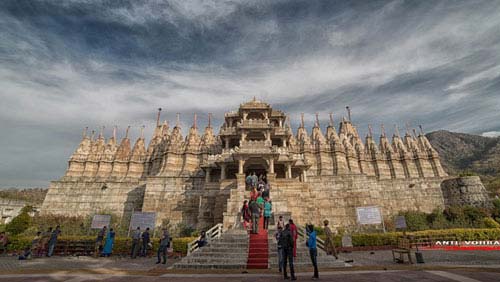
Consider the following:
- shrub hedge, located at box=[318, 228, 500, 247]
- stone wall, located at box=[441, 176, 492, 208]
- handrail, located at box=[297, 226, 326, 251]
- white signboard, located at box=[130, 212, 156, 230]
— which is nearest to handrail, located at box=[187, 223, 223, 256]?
white signboard, located at box=[130, 212, 156, 230]

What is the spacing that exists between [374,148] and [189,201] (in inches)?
1423

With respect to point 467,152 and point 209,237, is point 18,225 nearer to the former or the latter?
point 209,237

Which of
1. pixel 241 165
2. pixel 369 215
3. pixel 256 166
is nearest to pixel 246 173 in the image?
pixel 256 166

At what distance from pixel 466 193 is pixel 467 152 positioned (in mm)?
118542

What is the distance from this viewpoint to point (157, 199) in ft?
90.0

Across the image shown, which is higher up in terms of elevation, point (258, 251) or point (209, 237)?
point (209, 237)

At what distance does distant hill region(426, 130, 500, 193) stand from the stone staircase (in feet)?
337

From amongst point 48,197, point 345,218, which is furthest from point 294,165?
point 48,197

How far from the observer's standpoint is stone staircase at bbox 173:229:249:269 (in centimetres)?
1025

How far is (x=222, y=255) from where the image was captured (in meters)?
11.2

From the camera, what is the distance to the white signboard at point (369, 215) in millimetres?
17625

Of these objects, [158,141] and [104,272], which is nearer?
[104,272]

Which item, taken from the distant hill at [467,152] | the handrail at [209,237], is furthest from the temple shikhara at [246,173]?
the distant hill at [467,152]

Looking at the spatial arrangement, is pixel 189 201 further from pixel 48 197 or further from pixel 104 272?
pixel 48 197
